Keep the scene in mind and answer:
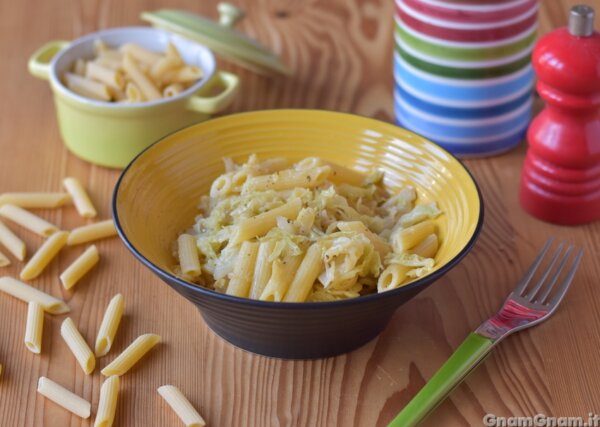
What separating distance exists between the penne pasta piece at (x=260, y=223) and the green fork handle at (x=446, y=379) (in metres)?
0.32

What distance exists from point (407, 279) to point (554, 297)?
0.92 feet

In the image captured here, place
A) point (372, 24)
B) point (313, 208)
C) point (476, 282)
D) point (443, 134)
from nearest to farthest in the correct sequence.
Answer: point (313, 208)
point (476, 282)
point (443, 134)
point (372, 24)

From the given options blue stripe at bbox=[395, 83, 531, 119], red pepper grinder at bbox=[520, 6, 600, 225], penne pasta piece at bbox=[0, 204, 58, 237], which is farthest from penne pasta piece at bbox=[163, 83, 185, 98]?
red pepper grinder at bbox=[520, 6, 600, 225]

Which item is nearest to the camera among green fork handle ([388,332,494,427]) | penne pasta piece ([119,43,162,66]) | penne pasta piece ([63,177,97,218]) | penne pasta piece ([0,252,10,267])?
green fork handle ([388,332,494,427])

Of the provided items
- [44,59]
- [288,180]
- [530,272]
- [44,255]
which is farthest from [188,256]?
[44,59]

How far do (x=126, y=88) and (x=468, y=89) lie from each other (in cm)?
68

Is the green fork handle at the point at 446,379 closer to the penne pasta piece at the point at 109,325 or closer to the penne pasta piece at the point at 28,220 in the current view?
the penne pasta piece at the point at 109,325

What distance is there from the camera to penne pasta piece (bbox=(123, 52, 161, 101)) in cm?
181

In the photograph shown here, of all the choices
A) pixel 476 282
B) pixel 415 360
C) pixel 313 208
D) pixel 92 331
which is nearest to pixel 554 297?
pixel 476 282

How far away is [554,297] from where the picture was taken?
4.71 feet

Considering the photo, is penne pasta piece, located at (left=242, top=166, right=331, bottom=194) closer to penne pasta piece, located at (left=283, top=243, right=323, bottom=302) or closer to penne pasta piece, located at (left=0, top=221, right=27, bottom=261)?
penne pasta piece, located at (left=283, top=243, right=323, bottom=302)

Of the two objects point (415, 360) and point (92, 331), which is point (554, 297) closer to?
point (415, 360)

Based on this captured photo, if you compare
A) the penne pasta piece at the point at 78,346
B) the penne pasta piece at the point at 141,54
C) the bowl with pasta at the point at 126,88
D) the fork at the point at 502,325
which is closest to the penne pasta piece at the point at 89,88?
the bowl with pasta at the point at 126,88

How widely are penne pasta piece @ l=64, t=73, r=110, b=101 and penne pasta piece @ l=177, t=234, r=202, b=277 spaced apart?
0.52 meters
